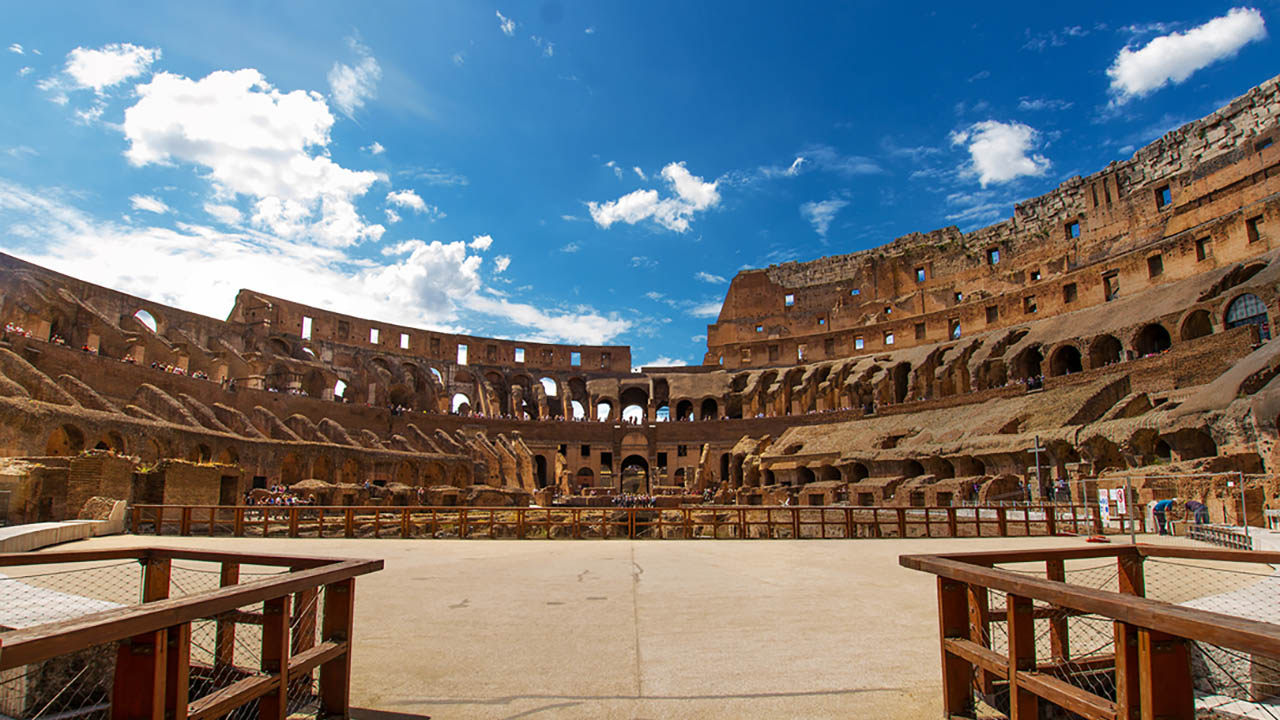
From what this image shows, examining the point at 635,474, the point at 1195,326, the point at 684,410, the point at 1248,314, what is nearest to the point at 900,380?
the point at 1195,326

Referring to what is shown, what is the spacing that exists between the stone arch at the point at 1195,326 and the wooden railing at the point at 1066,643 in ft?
108

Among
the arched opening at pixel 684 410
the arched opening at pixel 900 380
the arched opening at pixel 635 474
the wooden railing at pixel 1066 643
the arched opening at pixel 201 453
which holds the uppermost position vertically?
the arched opening at pixel 900 380

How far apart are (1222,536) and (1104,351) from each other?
23.7 m

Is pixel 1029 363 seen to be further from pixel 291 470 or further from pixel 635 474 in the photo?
pixel 291 470

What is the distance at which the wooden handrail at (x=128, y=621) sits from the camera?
211cm

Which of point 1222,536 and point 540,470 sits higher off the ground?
point 540,470

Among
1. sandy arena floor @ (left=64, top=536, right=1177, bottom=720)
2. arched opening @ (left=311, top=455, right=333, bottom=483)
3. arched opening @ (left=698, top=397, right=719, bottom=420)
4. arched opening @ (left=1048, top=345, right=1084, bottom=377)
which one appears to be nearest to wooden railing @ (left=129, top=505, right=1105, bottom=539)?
sandy arena floor @ (left=64, top=536, right=1177, bottom=720)

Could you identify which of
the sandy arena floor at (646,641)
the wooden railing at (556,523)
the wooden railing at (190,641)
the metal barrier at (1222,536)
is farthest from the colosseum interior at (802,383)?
the wooden railing at (190,641)

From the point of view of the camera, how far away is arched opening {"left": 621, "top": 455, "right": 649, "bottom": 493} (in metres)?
52.1

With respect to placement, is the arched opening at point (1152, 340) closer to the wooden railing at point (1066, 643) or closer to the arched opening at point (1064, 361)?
the arched opening at point (1064, 361)

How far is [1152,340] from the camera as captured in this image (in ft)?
112

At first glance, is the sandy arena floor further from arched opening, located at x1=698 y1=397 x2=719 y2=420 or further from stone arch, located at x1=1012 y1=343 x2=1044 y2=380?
arched opening, located at x1=698 y1=397 x2=719 y2=420

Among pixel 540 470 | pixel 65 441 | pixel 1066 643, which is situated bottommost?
pixel 540 470

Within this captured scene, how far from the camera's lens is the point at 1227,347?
2628 centimetres
